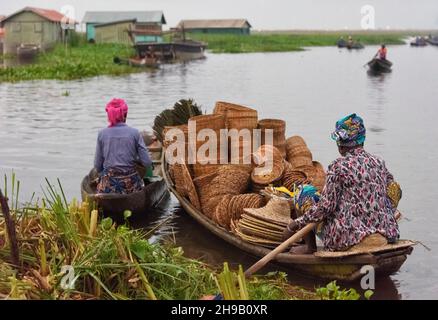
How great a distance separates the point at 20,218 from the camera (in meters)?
5.12

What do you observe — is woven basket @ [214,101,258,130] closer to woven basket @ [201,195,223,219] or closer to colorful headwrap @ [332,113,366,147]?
woven basket @ [201,195,223,219]

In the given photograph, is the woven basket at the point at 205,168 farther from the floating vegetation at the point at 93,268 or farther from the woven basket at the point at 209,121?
the floating vegetation at the point at 93,268

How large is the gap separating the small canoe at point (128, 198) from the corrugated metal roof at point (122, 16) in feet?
156

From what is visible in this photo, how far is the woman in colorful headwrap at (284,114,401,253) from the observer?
202 inches

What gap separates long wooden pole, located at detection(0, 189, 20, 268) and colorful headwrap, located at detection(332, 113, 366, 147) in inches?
98.2

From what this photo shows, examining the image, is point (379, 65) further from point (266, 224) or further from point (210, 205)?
point (266, 224)

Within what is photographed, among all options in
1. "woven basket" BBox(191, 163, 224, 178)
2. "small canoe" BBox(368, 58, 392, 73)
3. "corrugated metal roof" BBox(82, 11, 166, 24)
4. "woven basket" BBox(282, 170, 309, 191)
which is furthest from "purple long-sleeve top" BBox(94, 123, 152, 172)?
"corrugated metal roof" BBox(82, 11, 166, 24)

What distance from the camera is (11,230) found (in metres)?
4.02

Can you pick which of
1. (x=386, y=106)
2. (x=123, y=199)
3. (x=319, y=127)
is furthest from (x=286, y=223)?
(x=386, y=106)

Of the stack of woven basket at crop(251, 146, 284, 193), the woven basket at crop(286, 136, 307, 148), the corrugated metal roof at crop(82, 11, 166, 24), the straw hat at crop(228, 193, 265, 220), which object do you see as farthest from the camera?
the corrugated metal roof at crop(82, 11, 166, 24)

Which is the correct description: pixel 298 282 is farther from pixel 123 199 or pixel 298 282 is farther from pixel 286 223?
pixel 123 199

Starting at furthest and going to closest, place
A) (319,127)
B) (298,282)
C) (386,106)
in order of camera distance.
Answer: (386,106), (319,127), (298,282)

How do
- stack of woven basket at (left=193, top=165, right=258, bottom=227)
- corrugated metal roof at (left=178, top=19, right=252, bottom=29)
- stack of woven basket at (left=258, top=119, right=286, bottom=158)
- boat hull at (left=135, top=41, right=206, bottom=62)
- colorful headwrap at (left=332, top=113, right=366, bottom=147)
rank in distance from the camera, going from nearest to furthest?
1. colorful headwrap at (left=332, top=113, right=366, bottom=147)
2. stack of woven basket at (left=193, top=165, right=258, bottom=227)
3. stack of woven basket at (left=258, top=119, right=286, bottom=158)
4. boat hull at (left=135, top=41, right=206, bottom=62)
5. corrugated metal roof at (left=178, top=19, right=252, bottom=29)
